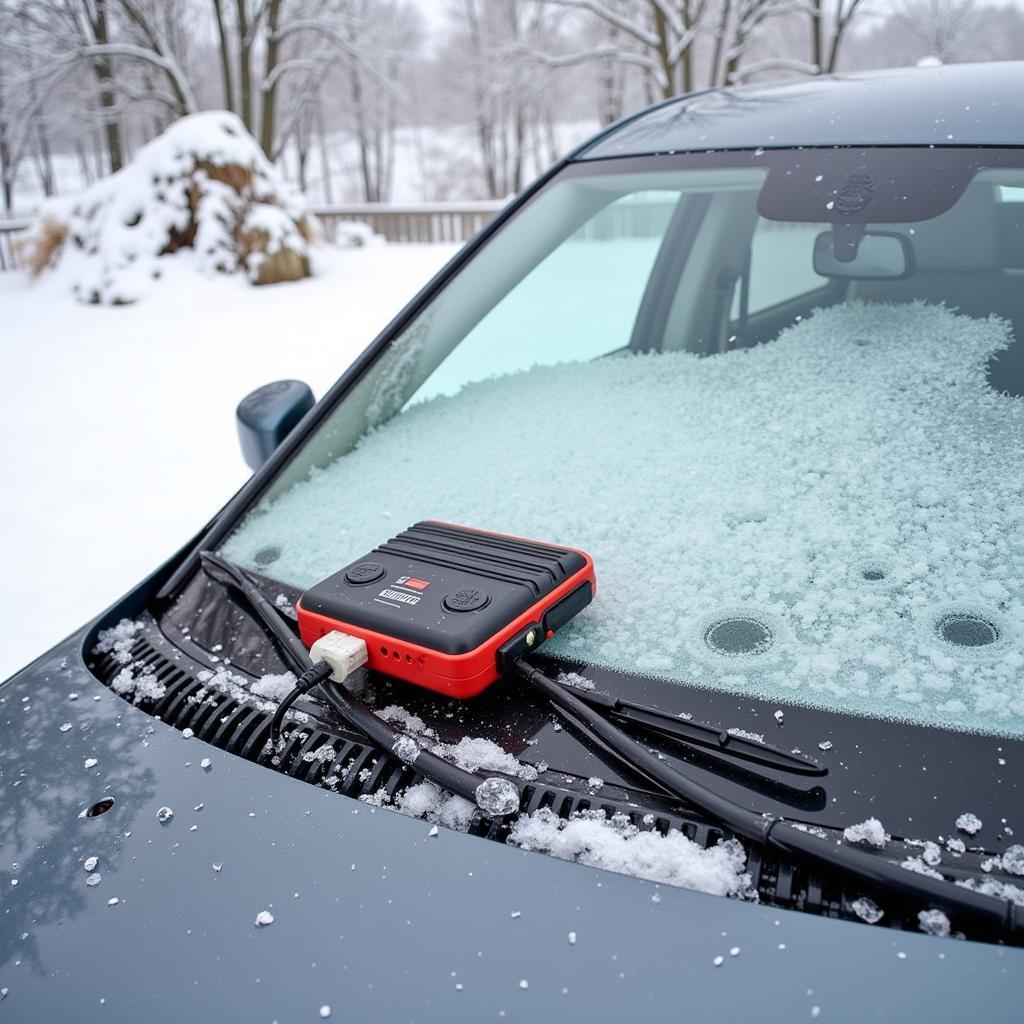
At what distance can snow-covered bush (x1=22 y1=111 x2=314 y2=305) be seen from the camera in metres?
9.12

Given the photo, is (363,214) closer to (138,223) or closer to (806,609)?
(138,223)

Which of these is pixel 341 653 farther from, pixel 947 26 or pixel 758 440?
pixel 947 26

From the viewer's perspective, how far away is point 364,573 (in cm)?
110

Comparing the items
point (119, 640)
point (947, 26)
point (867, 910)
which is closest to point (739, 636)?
point (867, 910)

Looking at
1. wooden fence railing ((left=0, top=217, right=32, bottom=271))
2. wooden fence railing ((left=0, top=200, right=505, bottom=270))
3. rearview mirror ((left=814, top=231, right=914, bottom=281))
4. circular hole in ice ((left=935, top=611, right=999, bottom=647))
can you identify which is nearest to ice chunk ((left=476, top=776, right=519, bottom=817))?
circular hole in ice ((left=935, top=611, right=999, bottom=647))

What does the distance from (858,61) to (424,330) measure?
42.2 meters

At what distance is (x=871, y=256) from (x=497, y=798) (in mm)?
1245

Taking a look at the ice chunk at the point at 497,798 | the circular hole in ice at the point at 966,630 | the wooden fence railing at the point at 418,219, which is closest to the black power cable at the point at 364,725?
the ice chunk at the point at 497,798

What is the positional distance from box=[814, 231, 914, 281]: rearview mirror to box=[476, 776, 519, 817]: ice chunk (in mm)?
1188

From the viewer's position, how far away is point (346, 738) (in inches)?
37.7

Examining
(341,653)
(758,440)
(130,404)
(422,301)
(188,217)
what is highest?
(422,301)

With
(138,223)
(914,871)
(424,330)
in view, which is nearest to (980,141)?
(424,330)

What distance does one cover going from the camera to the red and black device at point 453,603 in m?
0.95

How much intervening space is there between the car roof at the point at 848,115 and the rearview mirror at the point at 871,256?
0.55 feet
